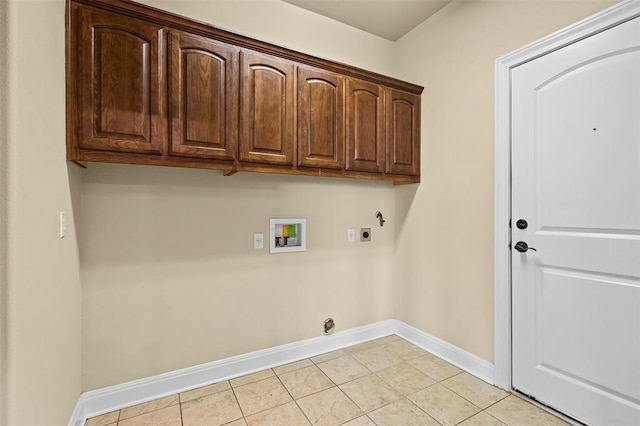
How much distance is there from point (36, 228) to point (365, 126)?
6.61 feet

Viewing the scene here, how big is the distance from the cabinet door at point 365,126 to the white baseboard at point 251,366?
147 cm

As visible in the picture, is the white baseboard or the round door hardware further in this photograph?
the round door hardware

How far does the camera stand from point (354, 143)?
7.63 feet

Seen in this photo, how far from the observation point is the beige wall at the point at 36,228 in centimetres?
92

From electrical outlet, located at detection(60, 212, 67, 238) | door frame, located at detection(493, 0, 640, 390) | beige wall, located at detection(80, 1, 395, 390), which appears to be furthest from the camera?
door frame, located at detection(493, 0, 640, 390)

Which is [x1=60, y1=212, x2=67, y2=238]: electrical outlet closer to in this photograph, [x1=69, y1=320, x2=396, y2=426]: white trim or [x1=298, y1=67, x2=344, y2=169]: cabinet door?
[x1=69, y1=320, x2=396, y2=426]: white trim

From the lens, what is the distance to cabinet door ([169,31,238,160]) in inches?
68.0

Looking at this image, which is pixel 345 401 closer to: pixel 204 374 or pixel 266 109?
pixel 204 374

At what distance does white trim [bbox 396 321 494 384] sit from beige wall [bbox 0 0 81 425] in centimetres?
243

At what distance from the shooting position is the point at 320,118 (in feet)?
7.16

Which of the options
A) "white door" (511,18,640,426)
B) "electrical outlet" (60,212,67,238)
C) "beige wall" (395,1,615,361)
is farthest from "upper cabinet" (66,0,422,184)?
"white door" (511,18,640,426)

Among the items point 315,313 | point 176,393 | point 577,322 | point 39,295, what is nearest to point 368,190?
point 315,313

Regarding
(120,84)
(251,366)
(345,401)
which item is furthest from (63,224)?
(345,401)

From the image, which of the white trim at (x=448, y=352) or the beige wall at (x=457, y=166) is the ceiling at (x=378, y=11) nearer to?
the beige wall at (x=457, y=166)
